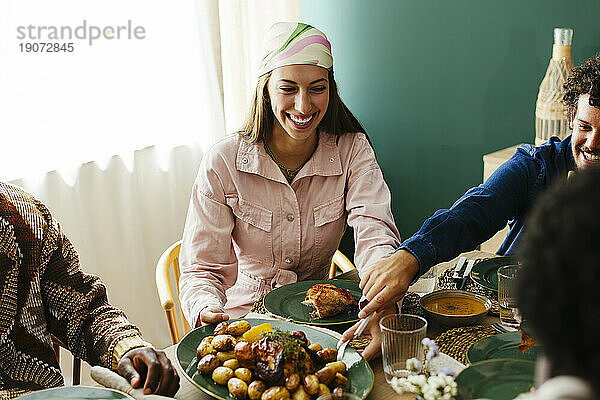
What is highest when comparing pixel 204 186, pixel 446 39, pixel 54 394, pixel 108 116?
pixel 446 39

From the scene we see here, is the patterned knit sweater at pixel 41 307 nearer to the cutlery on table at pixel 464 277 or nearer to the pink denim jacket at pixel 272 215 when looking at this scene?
the pink denim jacket at pixel 272 215

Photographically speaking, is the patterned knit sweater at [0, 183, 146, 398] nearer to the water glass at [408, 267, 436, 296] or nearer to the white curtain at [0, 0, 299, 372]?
the water glass at [408, 267, 436, 296]

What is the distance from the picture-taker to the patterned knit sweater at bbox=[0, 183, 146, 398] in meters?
1.33

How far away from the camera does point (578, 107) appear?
1737mm

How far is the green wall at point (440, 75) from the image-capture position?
294 centimetres

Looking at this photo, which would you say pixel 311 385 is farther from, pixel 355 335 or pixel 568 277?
pixel 568 277

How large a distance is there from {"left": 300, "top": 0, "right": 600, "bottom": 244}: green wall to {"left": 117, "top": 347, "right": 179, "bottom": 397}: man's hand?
2330 millimetres

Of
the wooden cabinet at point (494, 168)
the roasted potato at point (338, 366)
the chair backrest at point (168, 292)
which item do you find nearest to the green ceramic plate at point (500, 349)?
the roasted potato at point (338, 366)

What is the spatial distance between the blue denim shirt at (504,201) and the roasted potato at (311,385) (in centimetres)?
67

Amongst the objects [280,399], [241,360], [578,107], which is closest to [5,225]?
[241,360]

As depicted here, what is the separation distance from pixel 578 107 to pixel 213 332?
1.14m

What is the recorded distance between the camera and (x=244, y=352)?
1.12 meters

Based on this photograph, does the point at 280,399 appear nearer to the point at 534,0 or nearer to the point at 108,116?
the point at 108,116

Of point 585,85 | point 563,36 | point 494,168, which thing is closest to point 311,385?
point 585,85
